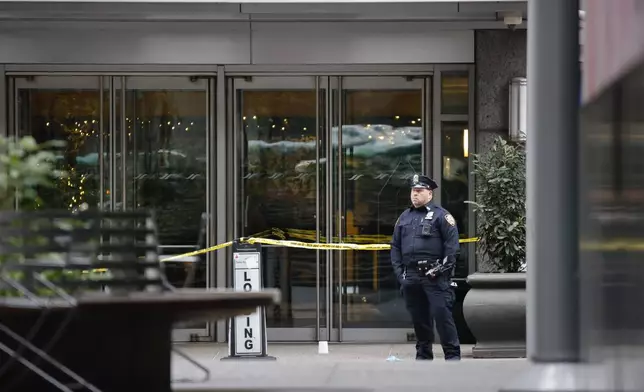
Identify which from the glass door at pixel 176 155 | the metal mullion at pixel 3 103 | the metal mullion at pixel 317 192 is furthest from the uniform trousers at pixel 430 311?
the metal mullion at pixel 3 103

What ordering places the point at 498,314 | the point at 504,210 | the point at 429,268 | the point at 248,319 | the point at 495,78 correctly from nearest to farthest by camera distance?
the point at 429,268 < the point at 248,319 < the point at 498,314 < the point at 504,210 < the point at 495,78

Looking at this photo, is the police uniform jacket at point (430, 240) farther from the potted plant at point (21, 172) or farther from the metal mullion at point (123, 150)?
the potted plant at point (21, 172)

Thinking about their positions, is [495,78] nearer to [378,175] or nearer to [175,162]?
[378,175]

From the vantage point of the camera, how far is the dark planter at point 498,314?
1192cm

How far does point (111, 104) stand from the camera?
1453cm

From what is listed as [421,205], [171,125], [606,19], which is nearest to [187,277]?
[171,125]

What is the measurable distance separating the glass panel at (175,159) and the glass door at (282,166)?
0.45 m

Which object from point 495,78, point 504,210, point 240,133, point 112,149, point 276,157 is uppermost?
point 495,78

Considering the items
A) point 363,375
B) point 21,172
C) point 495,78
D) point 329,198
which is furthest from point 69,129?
point 21,172

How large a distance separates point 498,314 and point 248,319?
2.48m

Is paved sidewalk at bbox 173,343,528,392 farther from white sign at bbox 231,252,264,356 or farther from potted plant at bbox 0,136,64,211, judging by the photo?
white sign at bbox 231,252,264,356

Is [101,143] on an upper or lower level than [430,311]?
upper

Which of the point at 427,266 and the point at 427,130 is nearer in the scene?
the point at 427,266

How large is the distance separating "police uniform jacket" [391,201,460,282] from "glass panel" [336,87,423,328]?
2.99 metres
